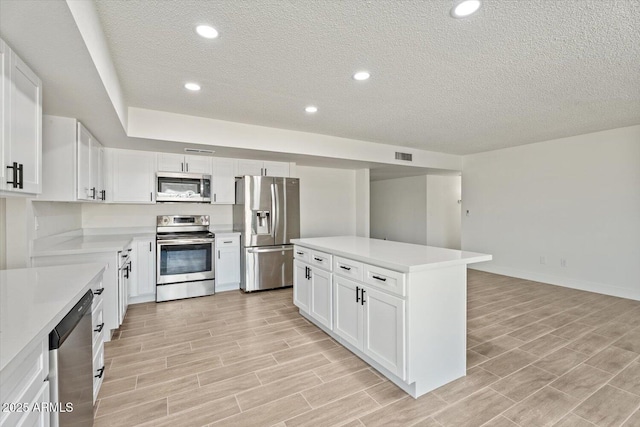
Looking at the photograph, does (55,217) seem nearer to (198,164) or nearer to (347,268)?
(198,164)

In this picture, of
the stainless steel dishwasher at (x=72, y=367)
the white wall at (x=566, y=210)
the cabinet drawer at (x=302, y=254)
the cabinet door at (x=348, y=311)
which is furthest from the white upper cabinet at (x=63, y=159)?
the white wall at (x=566, y=210)

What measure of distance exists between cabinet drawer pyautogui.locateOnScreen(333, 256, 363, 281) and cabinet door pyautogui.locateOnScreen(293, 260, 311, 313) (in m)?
0.61

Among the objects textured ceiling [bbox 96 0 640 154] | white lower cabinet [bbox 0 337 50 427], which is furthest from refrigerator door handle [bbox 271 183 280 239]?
white lower cabinet [bbox 0 337 50 427]

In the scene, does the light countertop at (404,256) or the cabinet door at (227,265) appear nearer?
the light countertop at (404,256)

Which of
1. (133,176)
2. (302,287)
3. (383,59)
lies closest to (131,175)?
(133,176)

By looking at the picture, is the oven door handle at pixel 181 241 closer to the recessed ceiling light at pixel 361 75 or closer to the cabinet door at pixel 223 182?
the cabinet door at pixel 223 182

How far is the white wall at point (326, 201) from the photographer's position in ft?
19.6

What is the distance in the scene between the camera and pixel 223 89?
2.89 m

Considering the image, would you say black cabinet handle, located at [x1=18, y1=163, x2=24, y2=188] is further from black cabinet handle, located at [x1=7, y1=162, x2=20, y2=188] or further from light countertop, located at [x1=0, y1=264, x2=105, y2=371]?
light countertop, located at [x1=0, y1=264, x2=105, y2=371]

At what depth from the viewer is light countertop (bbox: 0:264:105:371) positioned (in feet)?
3.16

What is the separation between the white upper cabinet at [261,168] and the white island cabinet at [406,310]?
268 cm

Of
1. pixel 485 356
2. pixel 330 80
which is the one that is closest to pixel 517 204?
pixel 485 356

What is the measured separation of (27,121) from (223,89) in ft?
→ 5.11

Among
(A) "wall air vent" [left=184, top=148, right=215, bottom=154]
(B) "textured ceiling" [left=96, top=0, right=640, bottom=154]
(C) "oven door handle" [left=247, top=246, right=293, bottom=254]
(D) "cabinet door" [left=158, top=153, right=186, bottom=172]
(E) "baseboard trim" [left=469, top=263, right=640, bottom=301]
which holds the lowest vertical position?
(E) "baseboard trim" [left=469, top=263, right=640, bottom=301]
